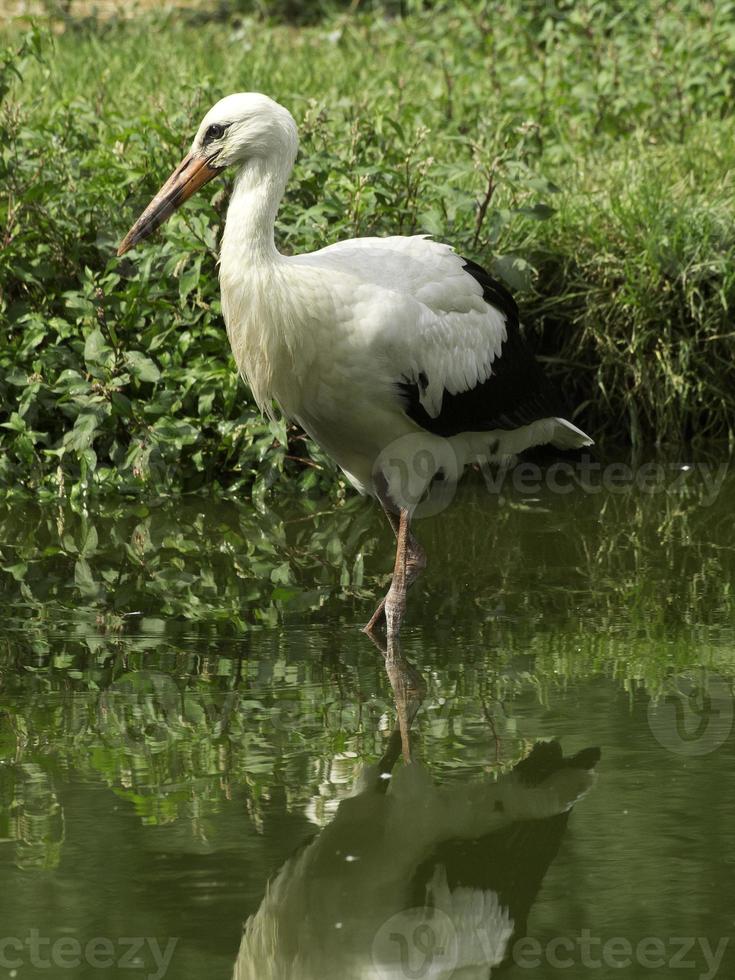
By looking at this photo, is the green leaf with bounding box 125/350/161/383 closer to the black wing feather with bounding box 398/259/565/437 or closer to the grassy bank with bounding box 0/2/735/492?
the grassy bank with bounding box 0/2/735/492

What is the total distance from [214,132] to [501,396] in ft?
4.70

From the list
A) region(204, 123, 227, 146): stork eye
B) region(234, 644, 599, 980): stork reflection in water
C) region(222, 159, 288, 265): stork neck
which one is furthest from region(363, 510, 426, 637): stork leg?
region(204, 123, 227, 146): stork eye

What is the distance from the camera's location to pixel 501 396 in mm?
5777

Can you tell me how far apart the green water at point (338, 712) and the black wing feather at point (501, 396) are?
56 cm

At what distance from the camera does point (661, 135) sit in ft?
29.6

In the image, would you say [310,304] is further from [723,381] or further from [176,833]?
[723,381]

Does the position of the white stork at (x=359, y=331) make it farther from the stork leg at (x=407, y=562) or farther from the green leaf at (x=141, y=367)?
the green leaf at (x=141, y=367)

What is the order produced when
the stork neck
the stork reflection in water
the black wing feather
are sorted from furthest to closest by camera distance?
the black wing feather → the stork neck → the stork reflection in water

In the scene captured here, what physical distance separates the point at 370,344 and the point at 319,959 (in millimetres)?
2323

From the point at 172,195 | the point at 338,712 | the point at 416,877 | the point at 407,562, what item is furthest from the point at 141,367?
the point at 416,877

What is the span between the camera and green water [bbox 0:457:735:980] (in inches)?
134

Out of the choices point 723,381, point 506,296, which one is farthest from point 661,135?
point 506,296

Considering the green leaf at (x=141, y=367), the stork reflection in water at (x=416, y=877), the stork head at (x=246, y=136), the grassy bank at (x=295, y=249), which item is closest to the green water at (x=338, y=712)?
the stork reflection in water at (x=416, y=877)

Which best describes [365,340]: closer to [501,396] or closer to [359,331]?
[359,331]
